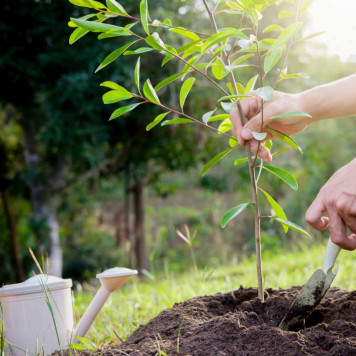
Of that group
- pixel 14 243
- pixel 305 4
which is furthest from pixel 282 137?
pixel 14 243

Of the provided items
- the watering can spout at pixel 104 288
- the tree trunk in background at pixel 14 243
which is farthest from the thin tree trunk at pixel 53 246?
the watering can spout at pixel 104 288

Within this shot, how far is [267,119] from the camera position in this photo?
154 centimetres

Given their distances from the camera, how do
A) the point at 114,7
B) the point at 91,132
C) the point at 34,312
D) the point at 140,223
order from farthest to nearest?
the point at 140,223 < the point at 91,132 < the point at 34,312 < the point at 114,7

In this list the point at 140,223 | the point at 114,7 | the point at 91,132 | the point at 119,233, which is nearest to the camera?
the point at 114,7

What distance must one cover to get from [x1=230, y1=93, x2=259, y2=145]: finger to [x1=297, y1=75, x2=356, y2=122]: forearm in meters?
0.16

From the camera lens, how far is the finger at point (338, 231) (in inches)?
51.1

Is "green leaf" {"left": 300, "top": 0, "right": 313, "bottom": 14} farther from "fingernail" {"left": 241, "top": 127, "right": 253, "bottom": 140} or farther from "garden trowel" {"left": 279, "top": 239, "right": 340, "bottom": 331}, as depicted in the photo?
"garden trowel" {"left": 279, "top": 239, "right": 340, "bottom": 331}

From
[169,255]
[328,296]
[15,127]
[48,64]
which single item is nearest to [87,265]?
[169,255]

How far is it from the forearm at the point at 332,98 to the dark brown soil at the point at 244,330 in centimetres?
68

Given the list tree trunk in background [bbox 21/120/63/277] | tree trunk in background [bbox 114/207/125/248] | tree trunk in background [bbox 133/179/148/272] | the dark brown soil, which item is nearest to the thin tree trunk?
tree trunk in background [bbox 21/120/63/277]

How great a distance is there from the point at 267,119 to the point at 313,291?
0.57m

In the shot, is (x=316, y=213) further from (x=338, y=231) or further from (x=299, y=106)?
(x=299, y=106)

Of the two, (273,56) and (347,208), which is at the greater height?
(273,56)

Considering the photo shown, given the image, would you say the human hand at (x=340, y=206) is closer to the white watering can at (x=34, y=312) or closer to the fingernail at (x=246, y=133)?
the fingernail at (x=246, y=133)
